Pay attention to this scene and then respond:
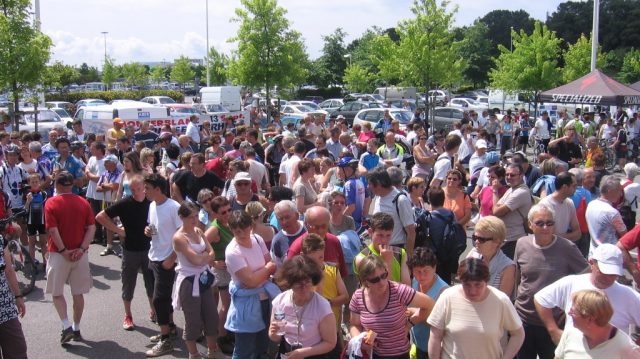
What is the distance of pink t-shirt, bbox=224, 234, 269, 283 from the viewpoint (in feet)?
15.8

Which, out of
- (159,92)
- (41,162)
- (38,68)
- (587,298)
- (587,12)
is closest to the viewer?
(587,298)

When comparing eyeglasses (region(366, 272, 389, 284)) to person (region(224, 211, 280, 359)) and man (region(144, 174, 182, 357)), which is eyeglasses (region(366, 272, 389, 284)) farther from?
man (region(144, 174, 182, 357))

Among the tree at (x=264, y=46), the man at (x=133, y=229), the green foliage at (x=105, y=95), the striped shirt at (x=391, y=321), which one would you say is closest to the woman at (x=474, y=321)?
the striped shirt at (x=391, y=321)

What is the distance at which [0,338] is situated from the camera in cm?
463

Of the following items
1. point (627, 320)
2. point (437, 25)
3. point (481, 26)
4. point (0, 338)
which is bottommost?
point (0, 338)

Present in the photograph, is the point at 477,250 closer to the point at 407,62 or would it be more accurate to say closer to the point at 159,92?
the point at 407,62

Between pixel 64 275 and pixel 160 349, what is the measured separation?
136 centimetres

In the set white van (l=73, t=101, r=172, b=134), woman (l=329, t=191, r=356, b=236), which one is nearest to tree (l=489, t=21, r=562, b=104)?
white van (l=73, t=101, r=172, b=134)

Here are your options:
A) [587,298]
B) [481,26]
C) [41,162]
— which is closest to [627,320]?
[587,298]

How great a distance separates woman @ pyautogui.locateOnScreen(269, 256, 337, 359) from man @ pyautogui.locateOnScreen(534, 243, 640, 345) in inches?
59.9

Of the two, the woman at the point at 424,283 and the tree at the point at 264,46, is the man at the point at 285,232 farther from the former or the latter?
the tree at the point at 264,46

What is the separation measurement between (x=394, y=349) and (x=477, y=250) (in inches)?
45.5

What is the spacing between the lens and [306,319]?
13.1ft

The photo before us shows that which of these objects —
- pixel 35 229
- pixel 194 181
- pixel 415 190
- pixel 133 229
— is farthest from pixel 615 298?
pixel 35 229
